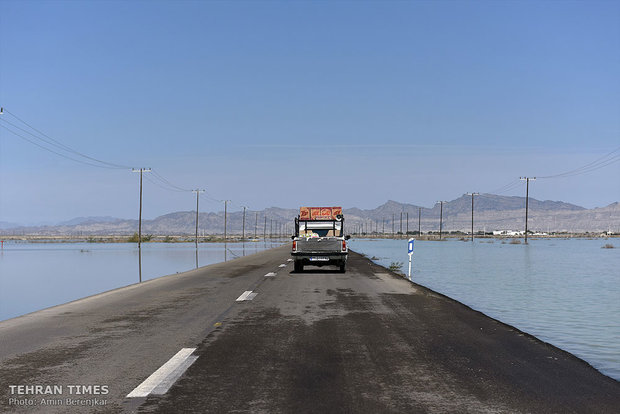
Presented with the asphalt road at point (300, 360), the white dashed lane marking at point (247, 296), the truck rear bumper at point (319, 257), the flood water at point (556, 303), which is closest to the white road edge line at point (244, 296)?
the white dashed lane marking at point (247, 296)

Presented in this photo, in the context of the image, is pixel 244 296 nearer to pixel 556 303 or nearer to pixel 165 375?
pixel 165 375

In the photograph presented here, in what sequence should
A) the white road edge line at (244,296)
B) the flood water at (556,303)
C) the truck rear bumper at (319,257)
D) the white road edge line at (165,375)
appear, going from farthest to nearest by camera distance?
the truck rear bumper at (319,257)
the white road edge line at (244,296)
the flood water at (556,303)
the white road edge line at (165,375)

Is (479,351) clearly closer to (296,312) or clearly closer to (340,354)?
(340,354)

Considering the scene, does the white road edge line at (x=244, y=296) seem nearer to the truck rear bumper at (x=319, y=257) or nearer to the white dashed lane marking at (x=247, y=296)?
the white dashed lane marking at (x=247, y=296)

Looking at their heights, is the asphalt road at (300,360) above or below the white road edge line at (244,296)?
Answer: above

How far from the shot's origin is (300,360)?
7.88 metres

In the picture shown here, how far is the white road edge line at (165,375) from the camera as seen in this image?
6.20 meters

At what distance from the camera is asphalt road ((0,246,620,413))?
19.4 feet

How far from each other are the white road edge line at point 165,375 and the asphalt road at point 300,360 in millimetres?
113

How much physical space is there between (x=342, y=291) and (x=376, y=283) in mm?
3657

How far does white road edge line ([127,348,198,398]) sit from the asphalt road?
0.11m

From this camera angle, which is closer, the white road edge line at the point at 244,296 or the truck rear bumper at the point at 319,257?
the white road edge line at the point at 244,296

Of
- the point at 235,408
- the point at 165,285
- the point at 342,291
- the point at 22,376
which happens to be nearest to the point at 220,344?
the point at 22,376

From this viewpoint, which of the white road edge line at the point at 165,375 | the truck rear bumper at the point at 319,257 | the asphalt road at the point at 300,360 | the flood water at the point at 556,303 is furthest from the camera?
the truck rear bumper at the point at 319,257
